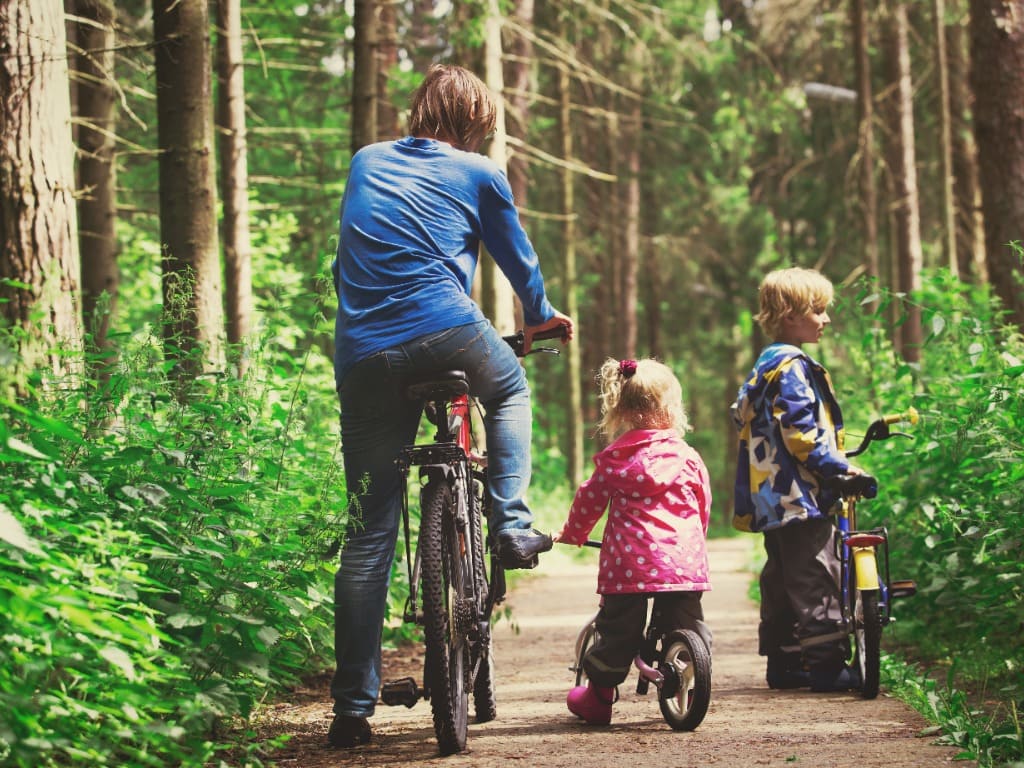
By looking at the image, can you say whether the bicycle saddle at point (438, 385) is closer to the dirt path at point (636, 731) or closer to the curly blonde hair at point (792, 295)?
the dirt path at point (636, 731)

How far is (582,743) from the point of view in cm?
471

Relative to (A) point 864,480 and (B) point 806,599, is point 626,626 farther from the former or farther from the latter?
(A) point 864,480

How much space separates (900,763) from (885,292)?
3322 mm

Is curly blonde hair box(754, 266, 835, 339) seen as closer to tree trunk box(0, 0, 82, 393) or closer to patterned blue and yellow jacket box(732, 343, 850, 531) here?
patterned blue and yellow jacket box(732, 343, 850, 531)

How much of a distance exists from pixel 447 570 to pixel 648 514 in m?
1.10

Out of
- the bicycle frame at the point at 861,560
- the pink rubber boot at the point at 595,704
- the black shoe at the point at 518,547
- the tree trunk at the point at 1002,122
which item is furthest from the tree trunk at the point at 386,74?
the black shoe at the point at 518,547

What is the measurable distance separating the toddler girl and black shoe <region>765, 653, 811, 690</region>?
1.00 m

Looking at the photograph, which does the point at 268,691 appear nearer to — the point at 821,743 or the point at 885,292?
the point at 821,743

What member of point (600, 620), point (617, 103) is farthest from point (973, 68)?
point (617, 103)

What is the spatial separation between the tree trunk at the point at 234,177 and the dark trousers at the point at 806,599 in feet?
19.7

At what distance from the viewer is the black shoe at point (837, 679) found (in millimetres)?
5832

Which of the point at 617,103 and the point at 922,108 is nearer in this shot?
the point at 922,108

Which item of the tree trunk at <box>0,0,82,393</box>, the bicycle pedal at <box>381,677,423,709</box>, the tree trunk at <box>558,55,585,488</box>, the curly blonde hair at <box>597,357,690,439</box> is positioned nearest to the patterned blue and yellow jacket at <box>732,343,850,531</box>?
the curly blonde hair at <box>597,357,690,439</box>

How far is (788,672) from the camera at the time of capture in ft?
19.7
